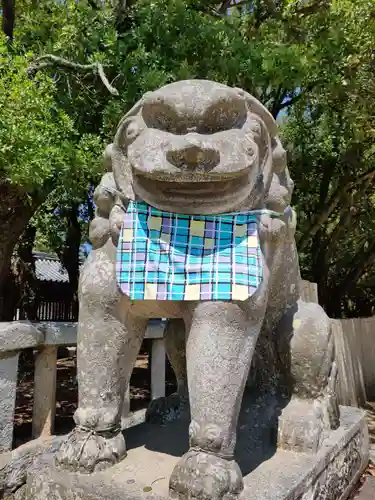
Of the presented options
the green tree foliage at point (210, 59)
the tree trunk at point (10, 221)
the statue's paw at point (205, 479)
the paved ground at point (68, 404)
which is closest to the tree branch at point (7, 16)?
the green tree foliage at point (210, 59)

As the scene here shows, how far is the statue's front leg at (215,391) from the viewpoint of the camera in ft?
5.16

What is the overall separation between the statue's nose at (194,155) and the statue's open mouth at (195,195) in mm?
96

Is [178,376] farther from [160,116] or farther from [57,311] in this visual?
[57,311]

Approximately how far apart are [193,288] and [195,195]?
0.33 metres

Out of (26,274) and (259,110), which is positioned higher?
(259,110)

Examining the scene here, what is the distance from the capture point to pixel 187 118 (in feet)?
5.69

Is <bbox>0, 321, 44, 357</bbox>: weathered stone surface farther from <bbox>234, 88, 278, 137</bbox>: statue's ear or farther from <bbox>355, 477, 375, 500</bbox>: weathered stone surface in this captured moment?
<bbox>355, 477, 375, 500</bbox>: weathered stone surface

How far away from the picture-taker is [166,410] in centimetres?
239

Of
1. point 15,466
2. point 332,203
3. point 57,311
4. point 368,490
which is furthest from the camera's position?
point 57,311

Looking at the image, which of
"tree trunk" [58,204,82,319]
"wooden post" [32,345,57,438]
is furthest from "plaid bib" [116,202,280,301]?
"tree trunk" [58,204,82,319]

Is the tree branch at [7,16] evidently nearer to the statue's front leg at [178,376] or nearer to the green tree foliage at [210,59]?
the green tree foliage at [210,59]

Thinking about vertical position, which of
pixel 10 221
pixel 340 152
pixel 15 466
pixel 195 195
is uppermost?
pixel 340 152

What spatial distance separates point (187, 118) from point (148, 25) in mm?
3616

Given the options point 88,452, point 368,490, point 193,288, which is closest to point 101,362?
point 88,452
